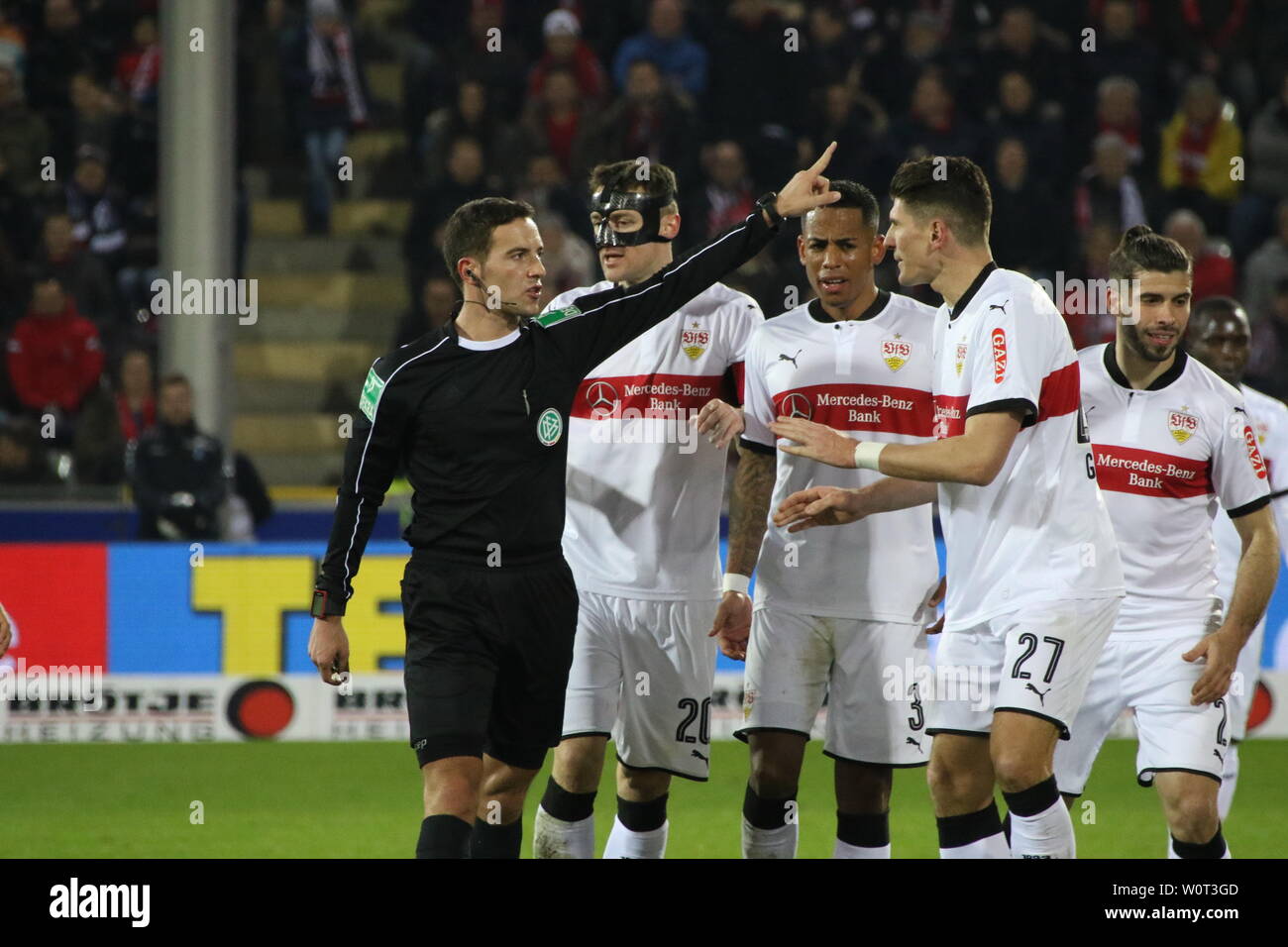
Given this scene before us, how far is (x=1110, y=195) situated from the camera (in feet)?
42.6

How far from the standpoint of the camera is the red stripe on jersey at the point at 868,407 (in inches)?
221

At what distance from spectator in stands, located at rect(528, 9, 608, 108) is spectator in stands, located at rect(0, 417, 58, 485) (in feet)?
15.8

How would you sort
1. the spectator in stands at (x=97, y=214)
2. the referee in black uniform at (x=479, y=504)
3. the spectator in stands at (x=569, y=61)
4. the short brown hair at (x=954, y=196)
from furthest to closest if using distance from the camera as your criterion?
1. the spectator in stands at (x=569, y=61)
2. the spectator in stands at (x=97, y=214)
3. the short brown hair at (x=954, y=196)
4. the referee in black uniform at (x=479, y=504)

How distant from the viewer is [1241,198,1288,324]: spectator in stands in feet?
42.4

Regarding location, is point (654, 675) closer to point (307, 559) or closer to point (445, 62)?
point (307, 559)

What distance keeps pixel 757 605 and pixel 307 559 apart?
4.39 metres

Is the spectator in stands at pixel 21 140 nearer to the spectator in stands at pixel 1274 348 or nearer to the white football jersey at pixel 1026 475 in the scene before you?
the spectator in stands at pixel 1274 348

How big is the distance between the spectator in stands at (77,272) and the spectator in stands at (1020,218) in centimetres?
667

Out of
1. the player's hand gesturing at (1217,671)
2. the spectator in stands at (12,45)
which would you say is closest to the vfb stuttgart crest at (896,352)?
the player's hand gesturing at (1217,671)

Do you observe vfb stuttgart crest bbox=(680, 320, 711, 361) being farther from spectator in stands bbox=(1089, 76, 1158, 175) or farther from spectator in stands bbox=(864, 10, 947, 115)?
spectator in stands bbox=(1089, 76, 1158, 175)

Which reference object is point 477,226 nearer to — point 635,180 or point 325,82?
point 635,180

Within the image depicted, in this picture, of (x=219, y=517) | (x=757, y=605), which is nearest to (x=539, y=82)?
(x=219, y=517)

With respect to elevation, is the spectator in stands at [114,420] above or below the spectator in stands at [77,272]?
below

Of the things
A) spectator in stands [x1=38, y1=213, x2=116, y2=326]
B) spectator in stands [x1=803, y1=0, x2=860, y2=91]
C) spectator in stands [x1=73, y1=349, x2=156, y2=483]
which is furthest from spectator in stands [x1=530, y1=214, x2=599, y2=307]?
spectator in stands [x1=38, y1=213, x2=116, y2=326]
